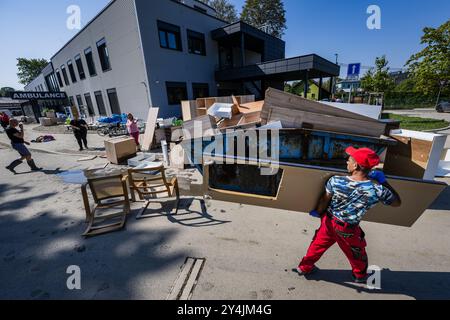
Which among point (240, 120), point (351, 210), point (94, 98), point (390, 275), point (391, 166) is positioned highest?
point (94, 98)

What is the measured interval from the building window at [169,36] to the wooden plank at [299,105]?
10.7m

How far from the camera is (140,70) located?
11023 millimetres

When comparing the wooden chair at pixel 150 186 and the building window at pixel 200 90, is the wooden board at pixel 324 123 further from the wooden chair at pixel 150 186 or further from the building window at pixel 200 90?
the building window at pixel 200 90

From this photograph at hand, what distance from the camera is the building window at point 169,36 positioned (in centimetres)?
1110

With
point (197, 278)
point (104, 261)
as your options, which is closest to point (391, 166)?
point (197, 278)

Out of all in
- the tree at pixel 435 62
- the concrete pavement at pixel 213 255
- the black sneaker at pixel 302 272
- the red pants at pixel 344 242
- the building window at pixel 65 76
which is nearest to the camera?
the red pants at pixel 344 242

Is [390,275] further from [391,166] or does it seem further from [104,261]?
[104,261]

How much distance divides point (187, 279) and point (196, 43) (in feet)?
47.6

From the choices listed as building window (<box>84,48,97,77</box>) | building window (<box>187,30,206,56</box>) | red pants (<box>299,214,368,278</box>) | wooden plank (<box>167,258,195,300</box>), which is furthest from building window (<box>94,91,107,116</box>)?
red pants (<box>299,214,368,278</box>)

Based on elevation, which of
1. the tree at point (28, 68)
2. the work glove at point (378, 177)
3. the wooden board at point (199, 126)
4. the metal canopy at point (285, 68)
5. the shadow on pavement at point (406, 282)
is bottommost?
the shadow on pavement at point (406, 282)

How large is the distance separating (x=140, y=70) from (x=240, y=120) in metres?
9.19

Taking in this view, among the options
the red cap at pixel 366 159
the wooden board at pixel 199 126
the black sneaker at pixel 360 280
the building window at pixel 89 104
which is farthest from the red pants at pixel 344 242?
the building window at pixel 89 104

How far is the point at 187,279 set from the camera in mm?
2127

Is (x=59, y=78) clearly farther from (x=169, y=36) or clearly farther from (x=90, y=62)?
(x=169, y=36)
